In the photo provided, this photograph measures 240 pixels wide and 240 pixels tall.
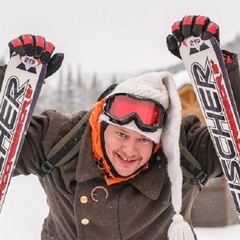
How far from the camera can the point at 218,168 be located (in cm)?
339

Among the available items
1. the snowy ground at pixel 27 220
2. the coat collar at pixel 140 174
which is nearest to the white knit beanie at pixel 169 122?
the coat collar at pixel 140 174

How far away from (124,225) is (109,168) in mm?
390

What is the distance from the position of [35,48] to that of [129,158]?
86 cm

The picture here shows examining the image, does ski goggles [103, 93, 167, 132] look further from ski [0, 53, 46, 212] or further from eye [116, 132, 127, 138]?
ski [0, 53, 46, 212]

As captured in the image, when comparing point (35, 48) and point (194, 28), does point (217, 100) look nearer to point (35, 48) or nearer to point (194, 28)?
point (194, 28)

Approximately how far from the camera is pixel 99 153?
3.25 meters

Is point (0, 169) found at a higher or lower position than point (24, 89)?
lower

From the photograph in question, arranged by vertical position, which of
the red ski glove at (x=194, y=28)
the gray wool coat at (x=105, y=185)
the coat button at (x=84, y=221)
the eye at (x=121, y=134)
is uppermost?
the red ski glove at (x=194, y=28)

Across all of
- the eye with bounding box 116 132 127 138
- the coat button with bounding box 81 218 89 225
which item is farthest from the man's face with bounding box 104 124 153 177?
the coat button with bounding box 81 218 89 225

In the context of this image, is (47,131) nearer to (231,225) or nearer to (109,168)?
(109,168)

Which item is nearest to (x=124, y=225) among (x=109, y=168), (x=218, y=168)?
(x=109, y=168)

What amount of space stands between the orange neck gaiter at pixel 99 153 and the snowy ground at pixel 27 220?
6.76 metres

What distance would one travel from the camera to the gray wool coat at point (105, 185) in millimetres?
3262

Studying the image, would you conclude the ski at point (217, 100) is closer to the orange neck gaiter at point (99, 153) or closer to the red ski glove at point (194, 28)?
the red ski glove at point (194, 28)
